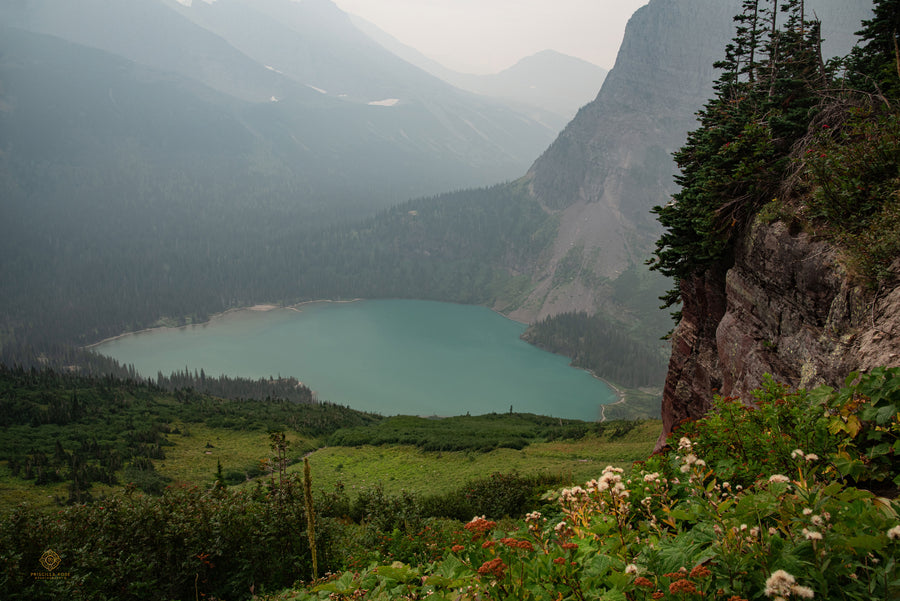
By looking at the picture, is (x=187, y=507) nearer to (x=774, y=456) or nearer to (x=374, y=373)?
(x=774, y=456)

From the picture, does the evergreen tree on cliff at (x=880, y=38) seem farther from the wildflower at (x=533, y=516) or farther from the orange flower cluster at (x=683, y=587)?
the orange flower cluster at (x=683, y=587)

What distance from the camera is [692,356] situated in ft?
71.5

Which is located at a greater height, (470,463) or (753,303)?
(753,303)

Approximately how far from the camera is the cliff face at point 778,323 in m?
10.4

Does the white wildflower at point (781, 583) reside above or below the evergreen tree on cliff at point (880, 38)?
below

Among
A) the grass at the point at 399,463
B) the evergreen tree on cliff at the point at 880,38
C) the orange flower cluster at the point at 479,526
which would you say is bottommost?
the grass at the point at 399,463

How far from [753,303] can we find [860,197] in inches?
203

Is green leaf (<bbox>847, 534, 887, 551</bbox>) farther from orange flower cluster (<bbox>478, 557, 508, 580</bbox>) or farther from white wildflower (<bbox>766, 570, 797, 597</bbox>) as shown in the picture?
orange flower cluster (<bbox>478, 557, 508, 580</bbox>)

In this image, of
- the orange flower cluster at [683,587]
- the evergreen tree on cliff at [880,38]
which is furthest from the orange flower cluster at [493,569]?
the evergreen tree on cliff at [880,38]

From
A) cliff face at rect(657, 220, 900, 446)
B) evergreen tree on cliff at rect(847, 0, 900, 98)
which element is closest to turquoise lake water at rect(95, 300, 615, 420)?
cliff face at rect(657, 220, 900, 446)

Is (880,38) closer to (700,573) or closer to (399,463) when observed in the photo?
(700,573)

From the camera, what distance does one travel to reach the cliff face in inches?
409

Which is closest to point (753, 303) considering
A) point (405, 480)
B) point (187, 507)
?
point (187, 507)

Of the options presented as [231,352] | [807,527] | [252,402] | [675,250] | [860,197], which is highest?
[860,197]
